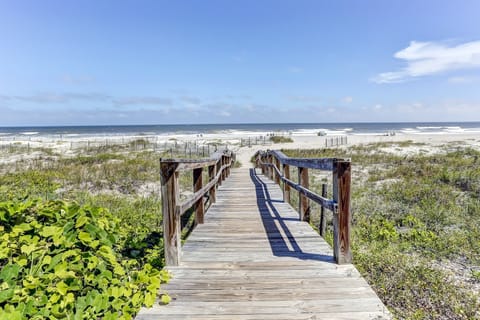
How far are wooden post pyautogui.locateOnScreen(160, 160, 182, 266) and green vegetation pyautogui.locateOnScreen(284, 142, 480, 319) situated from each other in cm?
231

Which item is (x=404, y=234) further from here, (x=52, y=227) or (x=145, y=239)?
(x=52, y=227)

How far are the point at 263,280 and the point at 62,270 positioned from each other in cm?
185

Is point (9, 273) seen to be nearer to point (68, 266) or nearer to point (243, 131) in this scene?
point (68, 266)

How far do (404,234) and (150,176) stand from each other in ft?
28.4

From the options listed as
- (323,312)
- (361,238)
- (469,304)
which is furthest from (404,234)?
(323,312)

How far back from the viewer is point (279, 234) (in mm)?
4141

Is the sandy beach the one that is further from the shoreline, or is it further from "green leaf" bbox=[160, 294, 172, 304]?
"green leaf" bbox=[160, 294, 172, 304]

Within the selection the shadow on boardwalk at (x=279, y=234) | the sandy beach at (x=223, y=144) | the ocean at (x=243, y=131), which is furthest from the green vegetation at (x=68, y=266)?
the ocean at (x=243, y=131)

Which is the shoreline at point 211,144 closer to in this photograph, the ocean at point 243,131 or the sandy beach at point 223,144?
the sandy beach at point 223,144

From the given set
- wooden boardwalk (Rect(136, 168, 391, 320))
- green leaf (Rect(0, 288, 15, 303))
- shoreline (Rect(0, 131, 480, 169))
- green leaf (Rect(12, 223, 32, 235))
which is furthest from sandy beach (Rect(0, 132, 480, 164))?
green leaf (Rect(0, 288, 15, 303))

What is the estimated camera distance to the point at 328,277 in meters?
2.79

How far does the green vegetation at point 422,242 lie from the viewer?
2879mm

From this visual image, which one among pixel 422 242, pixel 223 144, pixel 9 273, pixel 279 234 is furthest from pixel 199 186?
pixel 223 144

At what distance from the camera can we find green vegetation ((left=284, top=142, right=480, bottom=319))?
9.45 ft
